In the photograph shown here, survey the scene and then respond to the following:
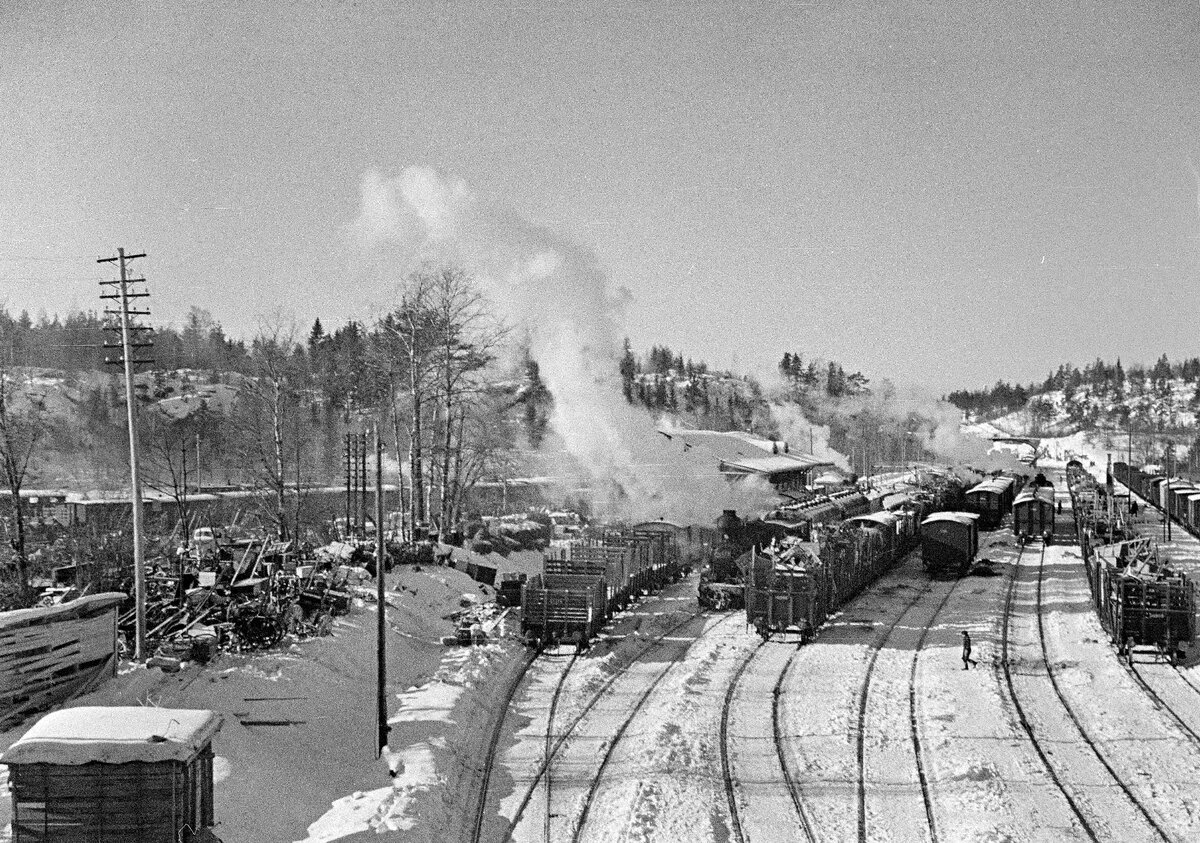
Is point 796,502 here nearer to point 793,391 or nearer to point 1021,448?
point 1021,448

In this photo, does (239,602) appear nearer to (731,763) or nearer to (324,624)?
(324,624)

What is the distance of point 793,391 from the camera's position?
14625 centimetres

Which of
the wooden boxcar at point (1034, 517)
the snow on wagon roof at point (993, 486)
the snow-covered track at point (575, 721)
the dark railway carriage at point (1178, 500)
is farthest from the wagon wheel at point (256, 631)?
the dark railway carriage at point (1178, 500)

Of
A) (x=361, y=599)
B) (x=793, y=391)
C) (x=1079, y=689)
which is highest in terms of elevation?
(x=793, y=391)

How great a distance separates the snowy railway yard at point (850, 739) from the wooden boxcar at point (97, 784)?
4.06m

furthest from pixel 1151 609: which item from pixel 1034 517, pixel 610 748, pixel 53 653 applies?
pixel 1034 517

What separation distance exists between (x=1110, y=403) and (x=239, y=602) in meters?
182

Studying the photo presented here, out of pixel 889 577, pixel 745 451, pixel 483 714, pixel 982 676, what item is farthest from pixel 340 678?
pixel 745 451

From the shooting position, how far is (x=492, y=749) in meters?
14.8

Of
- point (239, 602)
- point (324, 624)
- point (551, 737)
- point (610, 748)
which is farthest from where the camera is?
point (324, 624)

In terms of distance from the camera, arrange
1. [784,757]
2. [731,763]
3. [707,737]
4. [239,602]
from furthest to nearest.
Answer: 1. [239,602]
2. [707,737]
3. [784,757]
4. [731,763]

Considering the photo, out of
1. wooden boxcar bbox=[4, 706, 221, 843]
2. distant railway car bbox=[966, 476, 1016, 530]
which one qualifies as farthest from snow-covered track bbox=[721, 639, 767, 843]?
distant railway car bbox=[966, 476, 1016, 530]

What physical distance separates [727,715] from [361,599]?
11029mm

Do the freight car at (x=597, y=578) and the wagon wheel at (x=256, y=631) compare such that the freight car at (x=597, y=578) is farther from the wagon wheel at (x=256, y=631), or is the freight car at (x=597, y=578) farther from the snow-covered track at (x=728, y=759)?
the wagon wheel at (x=256, y=631)
